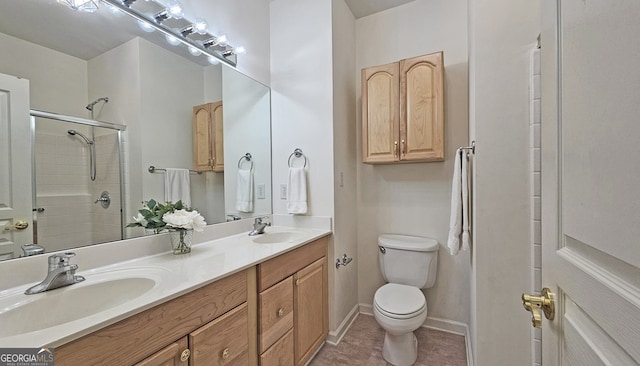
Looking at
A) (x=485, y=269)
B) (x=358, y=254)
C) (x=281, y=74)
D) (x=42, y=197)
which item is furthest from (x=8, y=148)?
(x=358, y=254)

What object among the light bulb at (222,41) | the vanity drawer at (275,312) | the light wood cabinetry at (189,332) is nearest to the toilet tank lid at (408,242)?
the vanity drawer at (275,312)

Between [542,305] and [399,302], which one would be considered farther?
A: [399,302]

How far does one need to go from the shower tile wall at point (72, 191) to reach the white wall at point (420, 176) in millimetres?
1788

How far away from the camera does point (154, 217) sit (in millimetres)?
1233

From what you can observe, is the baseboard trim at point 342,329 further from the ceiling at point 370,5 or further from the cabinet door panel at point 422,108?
the ceiling at point 370,5

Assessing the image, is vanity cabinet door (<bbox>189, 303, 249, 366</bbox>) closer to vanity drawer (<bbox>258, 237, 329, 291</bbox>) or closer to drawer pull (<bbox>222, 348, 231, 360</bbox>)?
drawer pull (<bbox>222, 348, 231, 360</bbox>)

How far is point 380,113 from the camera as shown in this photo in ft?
6.63

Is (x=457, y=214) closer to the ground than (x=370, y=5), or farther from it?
Answer: closer to the ground

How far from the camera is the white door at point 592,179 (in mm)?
330

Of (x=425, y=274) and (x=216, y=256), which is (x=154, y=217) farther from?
(x=425, y=274)

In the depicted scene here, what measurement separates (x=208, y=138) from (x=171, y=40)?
0.57 meters

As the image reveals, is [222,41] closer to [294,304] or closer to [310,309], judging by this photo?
[294,304]

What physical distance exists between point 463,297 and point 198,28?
264 cm

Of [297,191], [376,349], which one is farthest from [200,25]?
[376,349]
